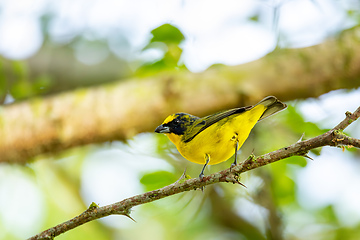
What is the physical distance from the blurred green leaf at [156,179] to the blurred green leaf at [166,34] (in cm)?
130

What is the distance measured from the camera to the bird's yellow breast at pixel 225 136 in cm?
295

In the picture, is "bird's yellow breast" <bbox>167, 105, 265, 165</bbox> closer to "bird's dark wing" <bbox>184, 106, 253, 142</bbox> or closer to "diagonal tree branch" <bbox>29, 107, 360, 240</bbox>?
"bird's dark wing" <bbox>184, 106, 253, 142</bbox>

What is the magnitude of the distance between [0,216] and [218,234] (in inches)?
136

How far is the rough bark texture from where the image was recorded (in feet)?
14.5

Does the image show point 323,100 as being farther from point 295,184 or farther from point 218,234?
point 218,234

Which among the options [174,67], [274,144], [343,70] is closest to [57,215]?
[174,67]

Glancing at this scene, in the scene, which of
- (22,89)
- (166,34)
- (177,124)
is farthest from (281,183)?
(22,89)

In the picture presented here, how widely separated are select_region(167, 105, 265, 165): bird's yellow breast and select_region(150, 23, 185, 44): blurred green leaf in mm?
1139

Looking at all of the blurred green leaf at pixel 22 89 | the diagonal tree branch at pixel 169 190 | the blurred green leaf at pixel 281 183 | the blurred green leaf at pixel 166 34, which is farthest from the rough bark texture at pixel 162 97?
the diagonal tree branch at pixel 169 190

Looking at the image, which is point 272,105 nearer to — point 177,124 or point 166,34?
point 177,124

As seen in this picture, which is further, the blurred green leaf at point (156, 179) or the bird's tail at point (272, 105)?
the blurred green leaf at point (156, 179)

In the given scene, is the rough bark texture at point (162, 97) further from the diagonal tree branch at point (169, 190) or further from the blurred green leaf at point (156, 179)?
the diagonal tree branch at point (169, 190)

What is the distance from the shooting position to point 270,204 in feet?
12.7

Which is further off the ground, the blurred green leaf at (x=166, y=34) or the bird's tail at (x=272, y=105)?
the blurred green leaf at (x=166, y=34)
